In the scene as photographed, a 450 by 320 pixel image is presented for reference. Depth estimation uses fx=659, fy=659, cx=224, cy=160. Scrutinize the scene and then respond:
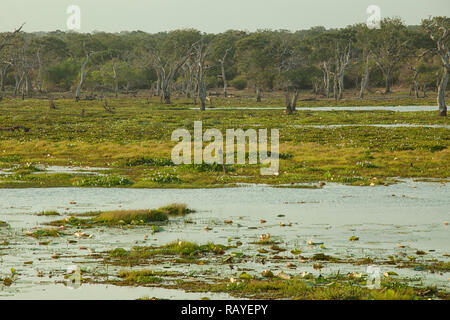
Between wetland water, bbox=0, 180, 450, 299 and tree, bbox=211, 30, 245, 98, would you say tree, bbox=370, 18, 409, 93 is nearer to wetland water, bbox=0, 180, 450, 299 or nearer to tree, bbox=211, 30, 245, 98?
tree, bbox=211, 30, 245, 98

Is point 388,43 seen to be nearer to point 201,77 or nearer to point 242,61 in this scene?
point 242,61

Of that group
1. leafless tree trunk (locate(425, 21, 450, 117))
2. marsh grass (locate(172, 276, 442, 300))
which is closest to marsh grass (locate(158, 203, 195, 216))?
marsh grass (locate(172, 276, 442, 300))

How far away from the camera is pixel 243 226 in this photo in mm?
19859

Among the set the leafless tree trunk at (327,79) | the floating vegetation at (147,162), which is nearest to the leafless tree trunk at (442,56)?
the floating vegetation at (147,162)

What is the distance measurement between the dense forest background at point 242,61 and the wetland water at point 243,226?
3274 inches

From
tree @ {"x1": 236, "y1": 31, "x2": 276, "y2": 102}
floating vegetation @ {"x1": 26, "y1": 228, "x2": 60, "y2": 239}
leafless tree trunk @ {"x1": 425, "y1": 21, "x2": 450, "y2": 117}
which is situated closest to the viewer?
floating vegetation @ {"x1": 26, "y1": 228, "x2": 60, "y2": 239}

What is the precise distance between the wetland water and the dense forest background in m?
83.2

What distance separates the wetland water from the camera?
1393 centimetres

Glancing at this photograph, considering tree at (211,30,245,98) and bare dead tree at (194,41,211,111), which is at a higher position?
tree at (211,30,245,98)

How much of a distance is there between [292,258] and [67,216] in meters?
9.22

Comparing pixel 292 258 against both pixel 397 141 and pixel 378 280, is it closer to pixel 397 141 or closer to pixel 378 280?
pixel 378 280

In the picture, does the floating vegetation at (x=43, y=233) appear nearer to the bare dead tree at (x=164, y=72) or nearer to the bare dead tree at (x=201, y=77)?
the bare dead tree at (x=201, y=77)

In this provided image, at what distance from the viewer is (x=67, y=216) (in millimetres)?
21688
